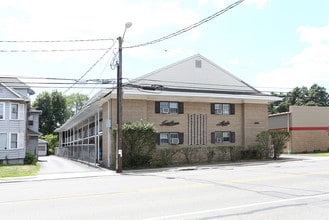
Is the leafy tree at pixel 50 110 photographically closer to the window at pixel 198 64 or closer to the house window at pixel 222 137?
the window at pixel 198 64

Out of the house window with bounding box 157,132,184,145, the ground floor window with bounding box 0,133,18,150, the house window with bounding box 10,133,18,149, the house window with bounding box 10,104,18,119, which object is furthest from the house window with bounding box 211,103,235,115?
the ground floor window with bounding box 0,133,18,150

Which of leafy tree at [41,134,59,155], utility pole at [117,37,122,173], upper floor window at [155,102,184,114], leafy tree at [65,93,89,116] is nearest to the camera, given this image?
utility pole at [117,37,122,173]

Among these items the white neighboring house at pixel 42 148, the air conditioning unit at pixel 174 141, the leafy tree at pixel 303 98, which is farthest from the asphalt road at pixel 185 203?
the leafy tree at pixel 303 98

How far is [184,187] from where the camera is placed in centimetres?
1310

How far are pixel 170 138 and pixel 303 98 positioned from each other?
180 ft

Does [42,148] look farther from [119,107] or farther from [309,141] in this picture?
[119,107]

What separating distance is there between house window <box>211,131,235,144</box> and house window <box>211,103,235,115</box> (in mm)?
1674

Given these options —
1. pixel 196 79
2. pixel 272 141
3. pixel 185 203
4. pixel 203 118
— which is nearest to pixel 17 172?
pixel 203 118

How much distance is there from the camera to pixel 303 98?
252ft

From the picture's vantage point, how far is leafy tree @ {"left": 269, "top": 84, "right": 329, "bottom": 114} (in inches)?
2995

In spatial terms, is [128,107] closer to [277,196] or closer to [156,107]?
[156,107]

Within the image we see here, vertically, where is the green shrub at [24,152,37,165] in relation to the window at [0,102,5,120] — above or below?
below

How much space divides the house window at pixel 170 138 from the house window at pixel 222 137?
9.83 feet

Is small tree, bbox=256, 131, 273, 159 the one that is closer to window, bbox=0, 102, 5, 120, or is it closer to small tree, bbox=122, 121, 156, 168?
small tree, bbox=122, 121, 156, 168
